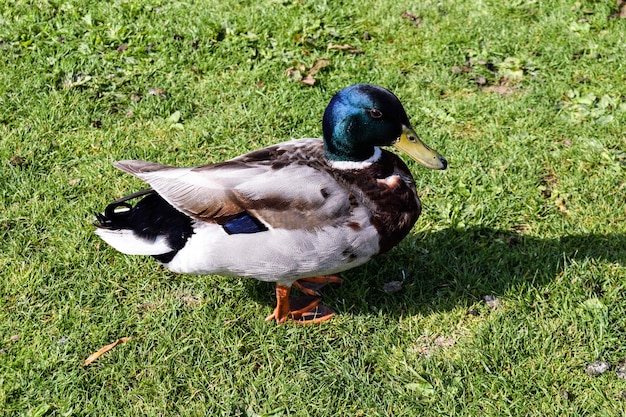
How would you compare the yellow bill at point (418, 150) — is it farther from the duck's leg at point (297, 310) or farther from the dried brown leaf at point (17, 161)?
the dried brown leaf at point (17, 161)

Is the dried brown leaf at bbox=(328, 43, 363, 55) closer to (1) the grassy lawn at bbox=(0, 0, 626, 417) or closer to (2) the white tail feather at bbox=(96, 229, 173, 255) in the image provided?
(1) the grassy lawn at bbox=(0, 0, 626, 417)

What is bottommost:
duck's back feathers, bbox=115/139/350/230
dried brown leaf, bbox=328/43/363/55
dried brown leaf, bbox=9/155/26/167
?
dried brown leaf, bbox=9/155/26/167

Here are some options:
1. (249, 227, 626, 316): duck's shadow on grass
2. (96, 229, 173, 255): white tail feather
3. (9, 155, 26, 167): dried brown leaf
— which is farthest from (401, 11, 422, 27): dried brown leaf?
(96, 229, 173, 255): white tail feather

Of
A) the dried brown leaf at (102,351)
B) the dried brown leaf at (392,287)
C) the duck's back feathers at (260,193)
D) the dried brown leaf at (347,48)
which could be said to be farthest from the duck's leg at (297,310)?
the dried brown leaf at (347,48)

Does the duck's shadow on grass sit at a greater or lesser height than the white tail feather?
lesser

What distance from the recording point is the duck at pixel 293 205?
2740 millimetres

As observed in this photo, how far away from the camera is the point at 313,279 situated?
3477mm

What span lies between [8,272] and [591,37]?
4579 millimetres

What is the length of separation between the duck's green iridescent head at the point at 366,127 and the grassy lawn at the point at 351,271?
32.3 inches

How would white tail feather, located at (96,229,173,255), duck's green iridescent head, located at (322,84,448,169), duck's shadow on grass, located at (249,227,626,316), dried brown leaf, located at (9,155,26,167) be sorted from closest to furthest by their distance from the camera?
duck's green iridescent head, located at (322,84,448,169), white tail feather, located at (96,229,173,255), duck's shadow on grass, located at (249,227,626,316), dried brown leaf, located at (9,155,26,167)

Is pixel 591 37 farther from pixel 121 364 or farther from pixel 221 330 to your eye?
pixel 121 364

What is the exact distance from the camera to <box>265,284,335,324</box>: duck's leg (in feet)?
10.3

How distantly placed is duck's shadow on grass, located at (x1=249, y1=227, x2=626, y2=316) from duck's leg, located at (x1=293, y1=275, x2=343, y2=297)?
0.04 meters

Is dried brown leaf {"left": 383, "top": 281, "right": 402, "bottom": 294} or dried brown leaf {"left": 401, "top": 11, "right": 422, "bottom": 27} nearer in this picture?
dried brown leaf {"left": 383, "top": 281, "right": 402, "bottom": 294}
